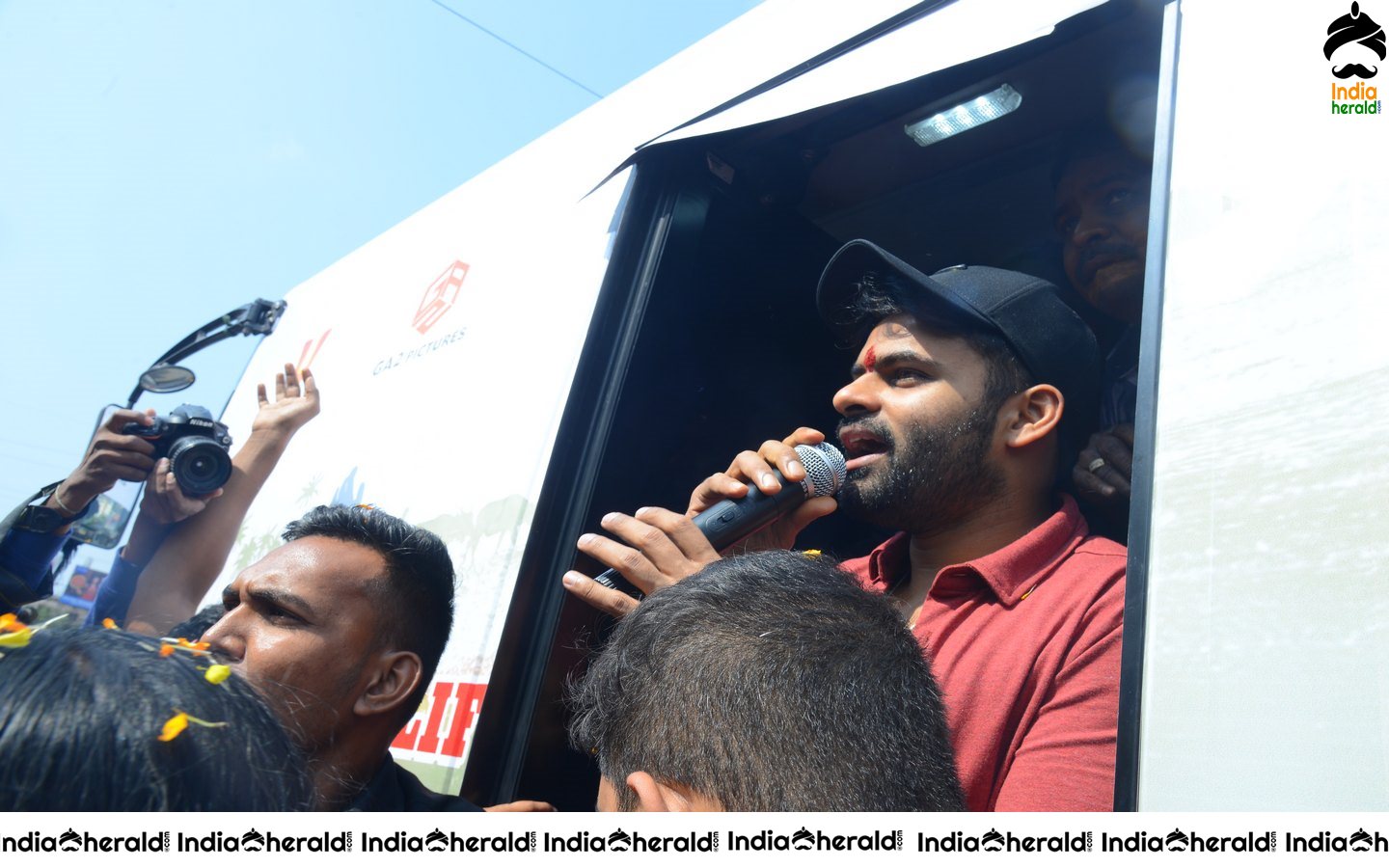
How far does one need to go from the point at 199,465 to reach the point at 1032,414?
2.26 metres

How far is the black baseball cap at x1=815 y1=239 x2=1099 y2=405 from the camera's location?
1663mm

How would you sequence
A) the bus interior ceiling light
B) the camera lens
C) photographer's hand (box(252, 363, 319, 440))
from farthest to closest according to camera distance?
photographer's hand (box(252, 363, 319, 440)) < the camera lens < the bus interior ceiling light

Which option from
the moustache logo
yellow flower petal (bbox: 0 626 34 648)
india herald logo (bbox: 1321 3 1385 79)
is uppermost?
india herald logo (bbox: 1321 3 1385 79)

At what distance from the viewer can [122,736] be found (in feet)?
2.18

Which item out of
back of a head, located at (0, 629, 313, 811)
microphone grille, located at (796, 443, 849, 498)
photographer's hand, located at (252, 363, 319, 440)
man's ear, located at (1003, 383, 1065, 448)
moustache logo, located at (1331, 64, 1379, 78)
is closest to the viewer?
back of a head, located at (0, 629, 313, 811)

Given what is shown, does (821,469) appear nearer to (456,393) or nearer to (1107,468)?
(1107,468)

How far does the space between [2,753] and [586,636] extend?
3.66ft

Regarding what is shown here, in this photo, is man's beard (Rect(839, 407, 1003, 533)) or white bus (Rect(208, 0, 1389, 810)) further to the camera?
man's beard (Rect(839, 407, 1003, 533))

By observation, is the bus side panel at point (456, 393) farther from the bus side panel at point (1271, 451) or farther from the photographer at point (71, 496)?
the bus side panel at point (1271, 451)

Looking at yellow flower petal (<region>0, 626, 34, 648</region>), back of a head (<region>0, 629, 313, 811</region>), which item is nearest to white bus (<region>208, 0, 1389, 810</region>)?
back of a head (<region>0, 629, 313, 811</region>)

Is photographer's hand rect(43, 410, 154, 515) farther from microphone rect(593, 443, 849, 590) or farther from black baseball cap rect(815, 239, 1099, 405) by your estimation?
black baseball cap rect(815, 239, 1099, 405)

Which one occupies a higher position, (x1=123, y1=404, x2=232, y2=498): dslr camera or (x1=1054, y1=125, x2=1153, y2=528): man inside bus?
(x1=1054, y1=125, x2=1153, y2=528): man inside bus

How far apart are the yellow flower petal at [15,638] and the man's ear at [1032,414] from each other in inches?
55.0
